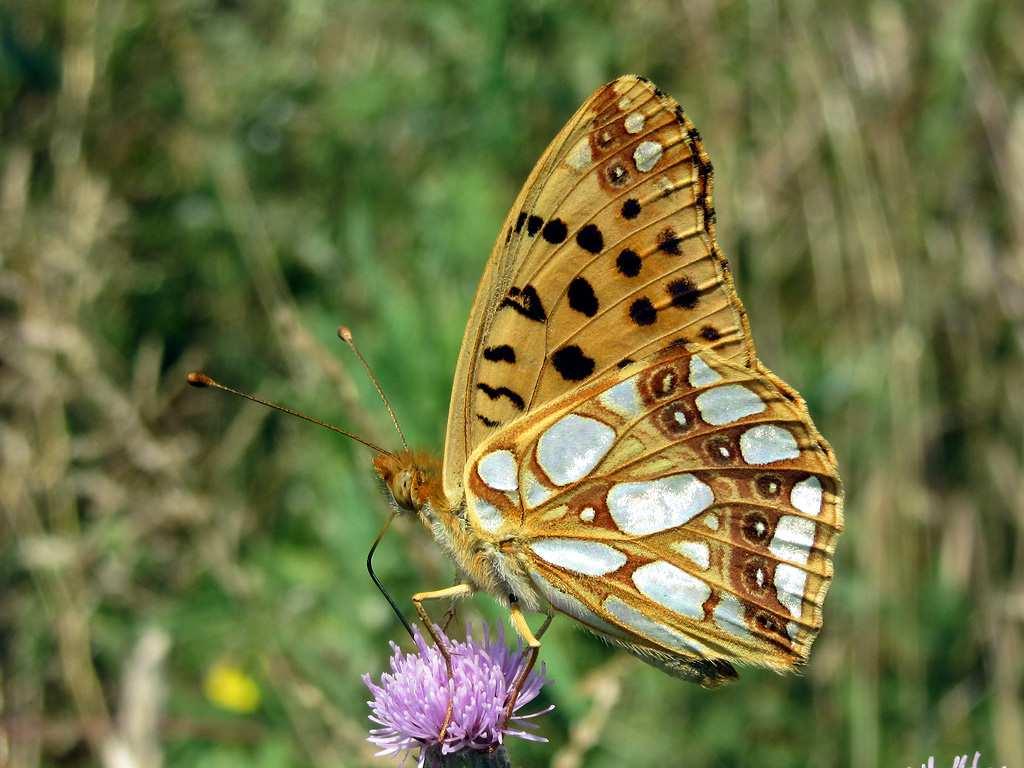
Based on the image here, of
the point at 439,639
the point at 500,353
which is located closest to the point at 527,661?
the point at 439,639

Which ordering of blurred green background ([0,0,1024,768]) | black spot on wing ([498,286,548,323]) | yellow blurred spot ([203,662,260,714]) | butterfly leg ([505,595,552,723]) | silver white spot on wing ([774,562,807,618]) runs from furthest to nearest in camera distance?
yellow blurred spot ([203,662,260,714]) < blurred green background ([0,0,1024,768]) < black spot on wing ([498,286,548,323]) < silver white spot on wing ([774,562,807,618]) < butterfly leg ([505,595,552,723])

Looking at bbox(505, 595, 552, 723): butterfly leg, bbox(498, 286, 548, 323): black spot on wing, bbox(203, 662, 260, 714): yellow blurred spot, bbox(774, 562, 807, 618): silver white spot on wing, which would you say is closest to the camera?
bbox(505, 595, 552, 723): butterfly leg

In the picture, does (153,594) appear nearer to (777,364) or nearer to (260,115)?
(260,115)

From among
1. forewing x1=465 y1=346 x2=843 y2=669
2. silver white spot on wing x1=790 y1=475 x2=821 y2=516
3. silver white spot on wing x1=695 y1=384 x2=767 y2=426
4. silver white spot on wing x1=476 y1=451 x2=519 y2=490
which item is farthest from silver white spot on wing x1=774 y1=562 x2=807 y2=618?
silver white spot on wing x1=476 y1=451 x2=519 y2=490

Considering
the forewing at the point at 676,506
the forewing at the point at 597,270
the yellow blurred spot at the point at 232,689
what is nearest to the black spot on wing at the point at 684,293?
the forewing at the point at 597,270

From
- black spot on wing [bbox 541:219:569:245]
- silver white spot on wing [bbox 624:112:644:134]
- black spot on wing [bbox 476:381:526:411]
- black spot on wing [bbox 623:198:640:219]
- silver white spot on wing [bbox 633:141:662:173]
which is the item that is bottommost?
black spot on wing [bbox 476:381:526:411]

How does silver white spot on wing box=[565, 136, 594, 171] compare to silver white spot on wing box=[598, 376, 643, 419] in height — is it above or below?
above

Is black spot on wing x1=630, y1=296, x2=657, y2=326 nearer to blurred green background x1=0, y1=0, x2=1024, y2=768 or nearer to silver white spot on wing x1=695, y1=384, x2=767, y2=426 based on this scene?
silver white spot on wing x1=695, y1=384, x2=767, y2=426
